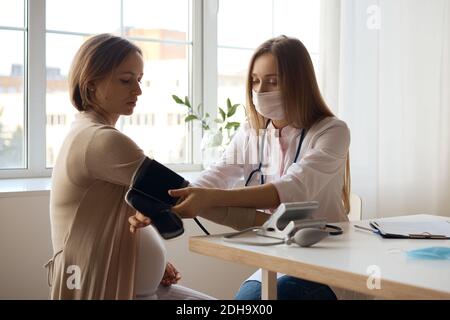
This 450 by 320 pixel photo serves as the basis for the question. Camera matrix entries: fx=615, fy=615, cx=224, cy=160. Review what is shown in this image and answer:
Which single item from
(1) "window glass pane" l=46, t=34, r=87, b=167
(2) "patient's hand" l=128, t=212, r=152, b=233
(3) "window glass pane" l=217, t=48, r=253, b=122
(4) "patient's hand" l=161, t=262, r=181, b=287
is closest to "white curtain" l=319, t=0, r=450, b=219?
(3) "window glass pane" l=217, t=48, r=253, b=122

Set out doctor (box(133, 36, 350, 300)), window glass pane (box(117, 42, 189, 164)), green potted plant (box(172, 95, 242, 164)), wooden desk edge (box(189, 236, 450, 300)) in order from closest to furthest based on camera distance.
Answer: wooden desk edge (box(189, 236, 450, 300)) → doctor (box(133, 36, 350, 300)) → green potted plant (box(172, 95, 242, 164)) → window glass pane (box(117, 42, 189, 164))

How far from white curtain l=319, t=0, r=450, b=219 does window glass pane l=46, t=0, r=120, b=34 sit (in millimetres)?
1027

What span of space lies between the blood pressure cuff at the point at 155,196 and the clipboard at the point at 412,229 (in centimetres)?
50

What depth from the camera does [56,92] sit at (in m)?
2.74

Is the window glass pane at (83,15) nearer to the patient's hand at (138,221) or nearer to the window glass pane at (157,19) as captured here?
the window glass pane at (157,19)

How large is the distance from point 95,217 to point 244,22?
213cm

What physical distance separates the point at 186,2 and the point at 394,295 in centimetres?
245

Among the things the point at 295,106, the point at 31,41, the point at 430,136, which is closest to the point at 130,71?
the point at 295,106

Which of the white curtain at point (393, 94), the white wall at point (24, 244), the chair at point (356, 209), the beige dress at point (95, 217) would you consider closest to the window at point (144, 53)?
the white wall at point (24, 244)

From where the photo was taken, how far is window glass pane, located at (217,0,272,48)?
10.6 feet

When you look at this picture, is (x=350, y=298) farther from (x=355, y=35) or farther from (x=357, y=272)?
(x=355, y=35)

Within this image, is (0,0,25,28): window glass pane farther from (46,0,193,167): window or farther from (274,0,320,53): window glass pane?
(274,0,320,53): window glass pane

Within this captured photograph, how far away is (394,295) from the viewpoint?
97 centimetres
